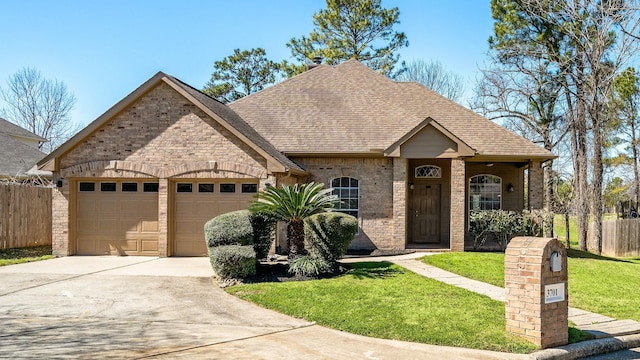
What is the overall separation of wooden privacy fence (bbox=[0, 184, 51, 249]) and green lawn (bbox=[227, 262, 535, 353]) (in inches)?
395

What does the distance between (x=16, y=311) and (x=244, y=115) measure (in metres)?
12.0

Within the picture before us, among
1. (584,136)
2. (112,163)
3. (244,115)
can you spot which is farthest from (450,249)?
(584,136)

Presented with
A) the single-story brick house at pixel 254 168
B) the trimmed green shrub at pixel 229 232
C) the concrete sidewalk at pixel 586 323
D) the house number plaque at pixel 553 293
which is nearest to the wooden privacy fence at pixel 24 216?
the single-story brick house at pixel 254 168

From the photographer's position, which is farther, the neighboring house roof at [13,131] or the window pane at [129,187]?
the neighboring house roof at [13,131]

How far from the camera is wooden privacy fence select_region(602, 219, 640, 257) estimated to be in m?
23.6

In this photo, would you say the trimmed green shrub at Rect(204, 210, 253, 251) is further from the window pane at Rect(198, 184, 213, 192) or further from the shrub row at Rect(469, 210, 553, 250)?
the shrub row at Rect(469, 210, 553, 250)

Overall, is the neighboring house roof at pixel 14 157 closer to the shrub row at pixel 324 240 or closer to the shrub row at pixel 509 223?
the shrub row at pixel 324 240

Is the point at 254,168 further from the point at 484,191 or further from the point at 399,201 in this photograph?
the point at 484,191

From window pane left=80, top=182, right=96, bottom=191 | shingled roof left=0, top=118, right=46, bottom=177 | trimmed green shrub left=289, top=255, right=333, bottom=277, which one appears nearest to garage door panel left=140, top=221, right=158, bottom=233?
window pane left=80, top=182, right=96, bottom=191

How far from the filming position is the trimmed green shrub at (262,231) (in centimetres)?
1293

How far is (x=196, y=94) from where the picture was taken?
16422 millimetres

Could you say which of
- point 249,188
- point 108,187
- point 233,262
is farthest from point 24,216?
point 233,262

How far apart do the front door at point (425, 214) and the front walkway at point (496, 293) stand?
2.72 m

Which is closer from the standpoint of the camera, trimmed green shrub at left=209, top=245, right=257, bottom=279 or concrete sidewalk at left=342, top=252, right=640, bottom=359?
concrete sidewalk at left=342, top=252, right=640, bottom=359
